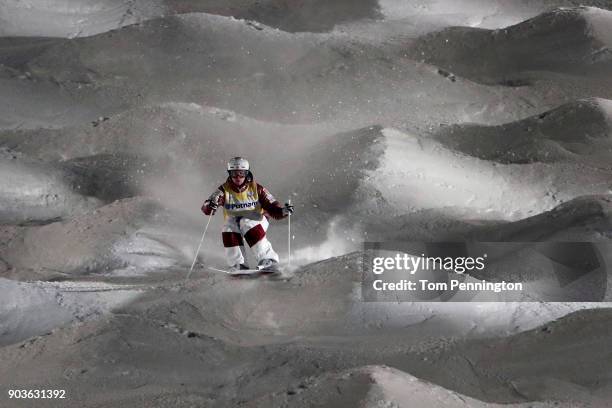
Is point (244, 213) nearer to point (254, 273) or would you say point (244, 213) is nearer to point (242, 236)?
point (242, 236)

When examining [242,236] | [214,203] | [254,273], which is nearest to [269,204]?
[242,236]

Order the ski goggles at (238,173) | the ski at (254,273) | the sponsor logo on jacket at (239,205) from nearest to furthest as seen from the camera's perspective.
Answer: the ski goggles at (238,173) < the sponsor logo on jacket at (239,205) < the ski at (254,273)

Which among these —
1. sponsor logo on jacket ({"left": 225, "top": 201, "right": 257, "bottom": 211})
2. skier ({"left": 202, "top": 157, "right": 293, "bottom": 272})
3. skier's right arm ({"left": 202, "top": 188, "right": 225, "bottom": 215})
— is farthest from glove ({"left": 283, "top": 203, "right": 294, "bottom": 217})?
skier's right arm ({"left": 202, "top": 188, "right": 225, "bottom": 215})

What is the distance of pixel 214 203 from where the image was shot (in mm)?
12695

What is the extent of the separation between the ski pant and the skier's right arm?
12.4 inches

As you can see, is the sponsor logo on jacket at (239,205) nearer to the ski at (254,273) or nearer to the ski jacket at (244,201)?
the ski jacket at (244,201)

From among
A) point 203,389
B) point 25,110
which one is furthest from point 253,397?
point 25,110

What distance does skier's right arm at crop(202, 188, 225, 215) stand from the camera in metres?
12.7

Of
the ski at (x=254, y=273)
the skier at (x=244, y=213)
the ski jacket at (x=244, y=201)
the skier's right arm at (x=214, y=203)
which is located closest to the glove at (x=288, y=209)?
the skier at (x=244, y=213)

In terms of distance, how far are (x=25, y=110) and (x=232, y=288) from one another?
29.9 ft

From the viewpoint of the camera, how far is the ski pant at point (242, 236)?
12.9 m

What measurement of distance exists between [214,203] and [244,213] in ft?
1.24

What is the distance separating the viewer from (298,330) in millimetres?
12328

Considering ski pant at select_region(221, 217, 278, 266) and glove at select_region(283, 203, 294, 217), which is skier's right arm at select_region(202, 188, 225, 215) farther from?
glove at select_region(283, 203, 294, 217)
